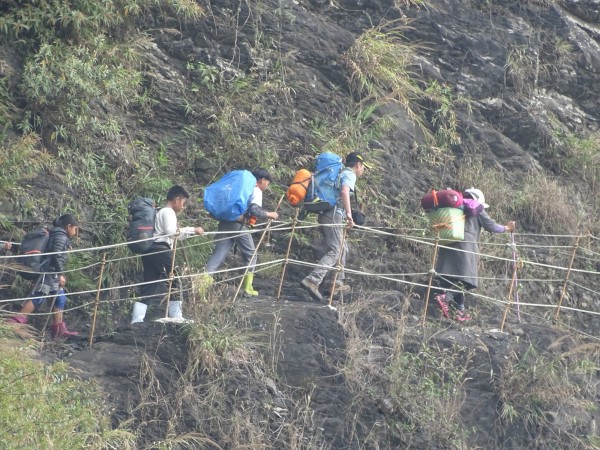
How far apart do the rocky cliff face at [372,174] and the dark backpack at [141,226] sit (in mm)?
889

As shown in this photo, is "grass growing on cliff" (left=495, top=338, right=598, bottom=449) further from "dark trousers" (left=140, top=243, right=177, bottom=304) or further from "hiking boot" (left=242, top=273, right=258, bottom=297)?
"dark trousers" (left=140, top=243, right=177, bottom=304)

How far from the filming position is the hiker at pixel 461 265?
42.2 ft

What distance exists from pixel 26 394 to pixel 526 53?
394 inches

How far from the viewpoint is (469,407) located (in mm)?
11625

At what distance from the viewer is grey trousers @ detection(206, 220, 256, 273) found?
12.1 m

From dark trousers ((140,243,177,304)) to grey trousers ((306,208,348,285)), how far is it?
1522mm

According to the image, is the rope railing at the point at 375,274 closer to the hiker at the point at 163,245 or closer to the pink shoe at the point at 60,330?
the hiker at the point at 163,245

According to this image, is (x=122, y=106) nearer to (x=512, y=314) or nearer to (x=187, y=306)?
(x=187, y=306)

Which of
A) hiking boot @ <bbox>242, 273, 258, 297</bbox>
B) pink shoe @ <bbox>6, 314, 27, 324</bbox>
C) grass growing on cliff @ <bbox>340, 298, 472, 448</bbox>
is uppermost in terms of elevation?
pink shoe @ <bbox>6, 314, 27, 324</bbox>

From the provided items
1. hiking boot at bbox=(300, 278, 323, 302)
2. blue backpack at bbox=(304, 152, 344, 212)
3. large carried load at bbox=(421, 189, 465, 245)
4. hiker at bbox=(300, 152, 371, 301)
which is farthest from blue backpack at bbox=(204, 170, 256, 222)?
large carried load at bbox=(421, 189, 465, 245)

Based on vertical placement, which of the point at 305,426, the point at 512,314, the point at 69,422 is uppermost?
the point at 69,422

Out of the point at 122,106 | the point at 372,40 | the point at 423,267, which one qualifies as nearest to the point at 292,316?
the point at 423,267

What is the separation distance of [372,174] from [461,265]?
2.04 meters

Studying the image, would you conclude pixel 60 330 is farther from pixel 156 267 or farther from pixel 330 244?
pixel 330 244
